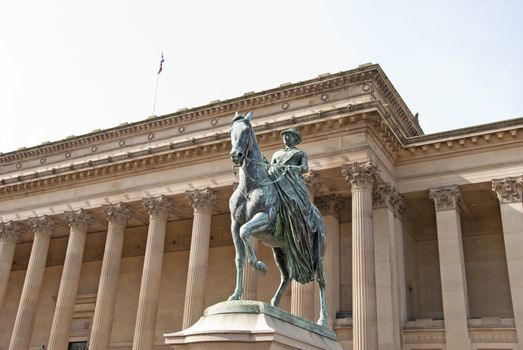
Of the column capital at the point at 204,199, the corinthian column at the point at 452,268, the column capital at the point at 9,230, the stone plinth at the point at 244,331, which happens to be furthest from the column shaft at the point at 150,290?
the stone plinth at the point at 244,331

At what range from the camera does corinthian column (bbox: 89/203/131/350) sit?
96.3ft

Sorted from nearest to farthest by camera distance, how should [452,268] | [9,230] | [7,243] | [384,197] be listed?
1. [452,268]
2. [384,197]
3. [7,243]
4. [9,230]

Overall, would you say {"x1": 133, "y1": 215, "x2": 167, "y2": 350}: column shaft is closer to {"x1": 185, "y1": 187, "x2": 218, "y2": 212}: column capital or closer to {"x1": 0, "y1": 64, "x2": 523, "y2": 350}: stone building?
{"x1": 0, "y1": 64, "x2": 523, "y2": 350}: stone building

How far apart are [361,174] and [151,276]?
11896mm

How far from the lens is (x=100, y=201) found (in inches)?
1276

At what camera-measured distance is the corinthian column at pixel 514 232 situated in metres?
24.4

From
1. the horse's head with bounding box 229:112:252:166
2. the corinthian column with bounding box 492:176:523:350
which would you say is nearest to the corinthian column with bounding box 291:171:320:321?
the corinthian column with bounding box 492:176:523:350

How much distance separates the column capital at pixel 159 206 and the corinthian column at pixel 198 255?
61.1 inches

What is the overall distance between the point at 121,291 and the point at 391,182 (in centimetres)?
1935

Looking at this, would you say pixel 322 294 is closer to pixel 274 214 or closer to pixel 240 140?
pixel 274 214

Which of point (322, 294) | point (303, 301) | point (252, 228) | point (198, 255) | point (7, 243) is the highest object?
point (7, 243)

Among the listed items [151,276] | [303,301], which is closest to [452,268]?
[303,301]

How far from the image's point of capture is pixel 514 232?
1006 inches

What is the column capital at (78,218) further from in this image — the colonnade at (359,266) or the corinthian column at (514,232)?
the corinthian column at (514,232)
